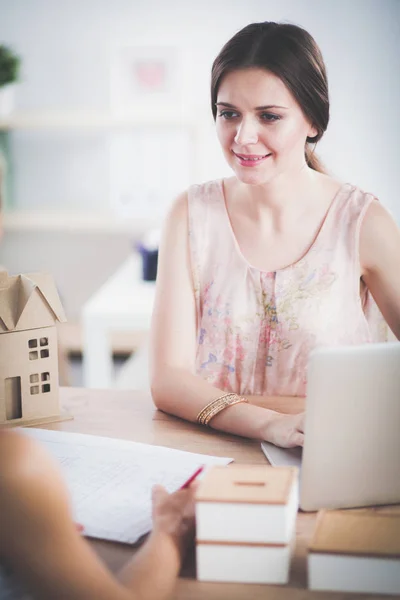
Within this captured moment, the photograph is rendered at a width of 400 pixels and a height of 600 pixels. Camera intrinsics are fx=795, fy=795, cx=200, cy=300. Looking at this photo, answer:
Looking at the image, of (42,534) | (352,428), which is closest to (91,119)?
(352,428)

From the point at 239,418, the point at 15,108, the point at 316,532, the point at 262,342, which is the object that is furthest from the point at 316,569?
the point at 15,108

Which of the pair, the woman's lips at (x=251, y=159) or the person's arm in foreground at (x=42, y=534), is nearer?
the person's arm in foreground at (x=42, y=534)

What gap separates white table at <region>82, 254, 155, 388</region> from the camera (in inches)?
114

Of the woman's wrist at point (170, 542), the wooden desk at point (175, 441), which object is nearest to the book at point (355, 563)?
the wooden desk at point (175, 441)

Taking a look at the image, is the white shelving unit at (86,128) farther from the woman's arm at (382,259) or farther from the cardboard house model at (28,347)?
the cardboard house model at (28,347)

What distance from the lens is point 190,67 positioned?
163 inches

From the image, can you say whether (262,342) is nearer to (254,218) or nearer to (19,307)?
(254,218)

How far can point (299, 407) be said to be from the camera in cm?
145

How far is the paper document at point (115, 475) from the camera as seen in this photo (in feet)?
3.38

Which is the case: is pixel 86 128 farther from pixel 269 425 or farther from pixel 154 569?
pixel 154 569

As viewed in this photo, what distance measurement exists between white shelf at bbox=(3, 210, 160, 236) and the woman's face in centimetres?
270

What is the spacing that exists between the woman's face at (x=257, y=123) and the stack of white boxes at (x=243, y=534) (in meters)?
0.80

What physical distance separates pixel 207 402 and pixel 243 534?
1.71 ft

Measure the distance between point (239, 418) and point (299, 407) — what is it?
0.16 meters
